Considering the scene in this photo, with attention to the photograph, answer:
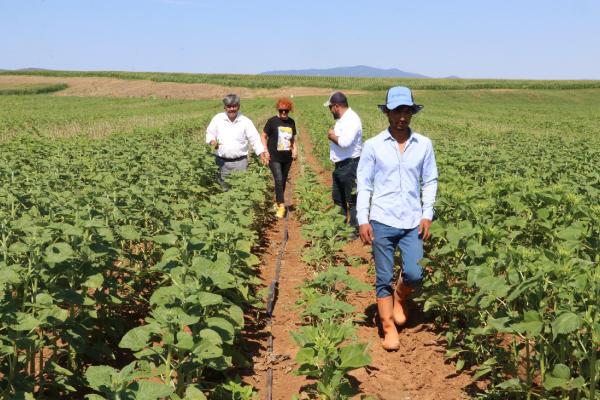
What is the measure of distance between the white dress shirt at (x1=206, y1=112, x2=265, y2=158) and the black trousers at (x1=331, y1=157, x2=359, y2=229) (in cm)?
124

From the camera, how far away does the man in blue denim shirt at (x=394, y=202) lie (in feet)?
15.2

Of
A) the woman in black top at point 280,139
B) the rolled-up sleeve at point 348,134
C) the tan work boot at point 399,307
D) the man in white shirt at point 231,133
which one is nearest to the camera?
the tan work boot at point 399,307

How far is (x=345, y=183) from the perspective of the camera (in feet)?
25.7

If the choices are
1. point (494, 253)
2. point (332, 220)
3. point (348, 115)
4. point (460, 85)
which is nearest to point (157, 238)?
point (494, 253)

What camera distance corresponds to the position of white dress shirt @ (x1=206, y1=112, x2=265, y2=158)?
8188 mm

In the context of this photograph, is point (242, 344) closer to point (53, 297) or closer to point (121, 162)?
point (53, 297)

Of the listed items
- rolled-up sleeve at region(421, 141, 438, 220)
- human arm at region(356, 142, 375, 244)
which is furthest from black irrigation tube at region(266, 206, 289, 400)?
rolled-up sleeve at region(421, 141, 438, 220)

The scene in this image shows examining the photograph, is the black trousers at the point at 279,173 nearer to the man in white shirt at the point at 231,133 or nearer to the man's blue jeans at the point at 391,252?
Result: the man in white shirt at the point at 231,133

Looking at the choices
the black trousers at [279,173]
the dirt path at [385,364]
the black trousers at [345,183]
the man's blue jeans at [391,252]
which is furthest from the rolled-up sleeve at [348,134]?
the man's blue jeans at [391,252]

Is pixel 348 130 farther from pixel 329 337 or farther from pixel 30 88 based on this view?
pixel 30 88

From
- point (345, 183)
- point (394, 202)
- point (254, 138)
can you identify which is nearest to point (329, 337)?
point (394, 202)

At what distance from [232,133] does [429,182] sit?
410cm

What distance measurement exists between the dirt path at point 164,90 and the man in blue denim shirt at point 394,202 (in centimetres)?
6784

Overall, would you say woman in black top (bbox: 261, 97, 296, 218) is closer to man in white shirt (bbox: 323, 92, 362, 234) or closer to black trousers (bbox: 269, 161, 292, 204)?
black trousers (bbox: 269, 161, 292, 204)
